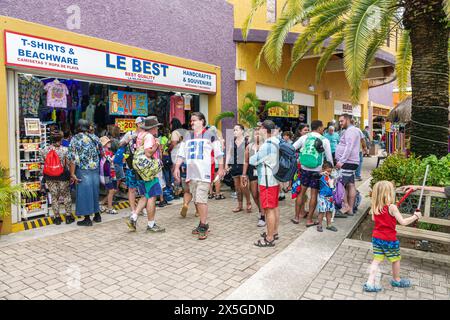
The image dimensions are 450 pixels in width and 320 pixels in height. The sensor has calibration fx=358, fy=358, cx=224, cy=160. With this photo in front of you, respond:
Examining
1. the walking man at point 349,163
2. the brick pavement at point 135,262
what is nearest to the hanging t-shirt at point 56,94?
the brick pavement at point 135,262

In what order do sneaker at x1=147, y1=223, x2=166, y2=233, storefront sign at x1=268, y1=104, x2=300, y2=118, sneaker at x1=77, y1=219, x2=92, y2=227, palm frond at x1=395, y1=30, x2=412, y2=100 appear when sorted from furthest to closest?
storefront sign at x1=268, y1=104, x2=300, y2=118 → palm frond at x1=395, y1=30, x2=412, y2=100 → sneaker at x1=77, y1=219, x2=92, y2=227 → sneaker at x1=147, y1=223, x2=166, y2=233

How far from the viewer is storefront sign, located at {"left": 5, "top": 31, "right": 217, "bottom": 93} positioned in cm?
582

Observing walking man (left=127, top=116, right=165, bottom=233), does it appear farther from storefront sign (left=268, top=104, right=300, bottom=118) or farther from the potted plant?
storefront sign (left=268, top=104, right=300, bottom=118)

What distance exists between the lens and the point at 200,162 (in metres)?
5.59

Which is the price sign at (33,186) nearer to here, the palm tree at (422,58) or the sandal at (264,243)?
the sandal at (264,243)

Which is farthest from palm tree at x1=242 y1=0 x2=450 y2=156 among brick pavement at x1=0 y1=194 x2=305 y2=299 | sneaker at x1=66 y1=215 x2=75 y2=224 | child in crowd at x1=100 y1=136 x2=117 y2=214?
sneaker at x1=66 y1=215 x2=75 y2=224

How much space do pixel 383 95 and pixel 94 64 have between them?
25.1 metres

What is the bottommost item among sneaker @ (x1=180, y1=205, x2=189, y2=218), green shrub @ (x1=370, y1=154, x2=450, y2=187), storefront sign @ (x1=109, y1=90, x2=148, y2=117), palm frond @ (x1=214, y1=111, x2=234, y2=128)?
sneaker @ (x1=180, y1=205, x2=189, y2=218)

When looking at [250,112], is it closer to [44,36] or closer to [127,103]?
[127,103]

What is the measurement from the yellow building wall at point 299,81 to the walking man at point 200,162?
5.42 metres

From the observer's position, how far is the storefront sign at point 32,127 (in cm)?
646

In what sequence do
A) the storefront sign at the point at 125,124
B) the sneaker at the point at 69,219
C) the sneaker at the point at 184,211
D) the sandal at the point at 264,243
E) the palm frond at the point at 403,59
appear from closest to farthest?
the sandal at the point at 264,243 → the sneaker at the point at 69,219 → the sneaker at the point at 184,211 → the palm frond at the point at 403,59 → the storefront sign at the point at 125,124

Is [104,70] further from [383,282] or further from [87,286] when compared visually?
[383,282]

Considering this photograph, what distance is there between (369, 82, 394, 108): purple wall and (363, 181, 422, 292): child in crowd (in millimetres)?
22441
